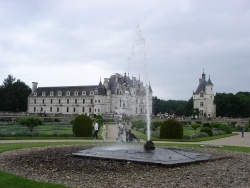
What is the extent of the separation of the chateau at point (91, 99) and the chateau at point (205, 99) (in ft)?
61.2

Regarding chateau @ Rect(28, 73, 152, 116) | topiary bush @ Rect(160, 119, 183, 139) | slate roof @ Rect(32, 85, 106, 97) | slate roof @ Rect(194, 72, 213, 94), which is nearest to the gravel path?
topiary bush @ Rect(160, 119, 183, 139)

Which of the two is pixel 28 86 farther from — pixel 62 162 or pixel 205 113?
pixel 62 162

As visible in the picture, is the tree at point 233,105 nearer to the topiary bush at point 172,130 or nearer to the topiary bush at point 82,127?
the topiary bush at point 172,130

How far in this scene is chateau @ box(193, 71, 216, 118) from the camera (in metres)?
102

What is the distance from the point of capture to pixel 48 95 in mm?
106375

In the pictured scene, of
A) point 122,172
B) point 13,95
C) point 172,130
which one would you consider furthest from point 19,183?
point 13,95

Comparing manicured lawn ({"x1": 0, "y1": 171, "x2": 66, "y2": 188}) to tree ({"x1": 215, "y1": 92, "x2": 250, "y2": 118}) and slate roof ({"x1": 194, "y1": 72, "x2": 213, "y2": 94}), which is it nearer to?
tree ({"x1": 215, "y1": 92, "x2": 250, "y2": 118})

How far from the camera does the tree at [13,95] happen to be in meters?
94.2

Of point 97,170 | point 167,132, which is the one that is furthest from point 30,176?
point 167,132

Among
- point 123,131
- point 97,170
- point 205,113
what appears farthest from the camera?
point 205,113

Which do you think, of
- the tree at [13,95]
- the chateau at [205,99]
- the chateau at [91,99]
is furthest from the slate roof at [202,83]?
the tree at [13,95]

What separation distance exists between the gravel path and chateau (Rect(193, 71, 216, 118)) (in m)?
90.9

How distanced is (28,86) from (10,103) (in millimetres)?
12551

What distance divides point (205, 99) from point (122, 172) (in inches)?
3734
